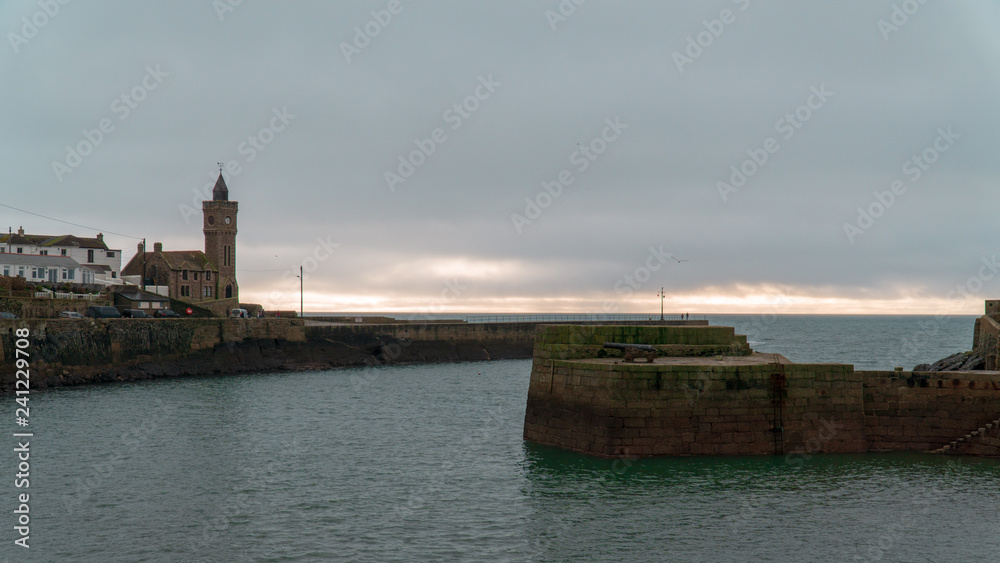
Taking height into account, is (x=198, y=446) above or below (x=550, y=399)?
below

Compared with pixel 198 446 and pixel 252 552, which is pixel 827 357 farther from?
pixel 252 552

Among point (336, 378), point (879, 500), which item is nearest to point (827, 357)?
point (336, 378)

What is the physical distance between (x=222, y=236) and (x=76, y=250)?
16834mm

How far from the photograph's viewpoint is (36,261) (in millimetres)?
81438

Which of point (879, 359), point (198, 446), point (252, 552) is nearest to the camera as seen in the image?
point (252, 552)

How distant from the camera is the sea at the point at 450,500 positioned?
1859 cm

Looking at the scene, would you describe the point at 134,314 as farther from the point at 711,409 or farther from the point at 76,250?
the point at 711,409

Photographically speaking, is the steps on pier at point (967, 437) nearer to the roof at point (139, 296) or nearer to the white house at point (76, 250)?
the roof at point (139, 296)

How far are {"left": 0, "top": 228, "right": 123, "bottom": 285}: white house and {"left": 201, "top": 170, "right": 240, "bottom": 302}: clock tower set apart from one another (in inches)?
449

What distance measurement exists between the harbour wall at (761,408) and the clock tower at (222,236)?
258 feet

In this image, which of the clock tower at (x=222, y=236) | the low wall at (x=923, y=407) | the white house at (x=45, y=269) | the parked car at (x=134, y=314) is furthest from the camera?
the clock tower at (x=222, y=236)

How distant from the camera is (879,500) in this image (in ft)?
72.0

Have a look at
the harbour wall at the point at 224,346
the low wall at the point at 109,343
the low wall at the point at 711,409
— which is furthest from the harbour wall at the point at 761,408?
the harbour wall at the point at 224,346

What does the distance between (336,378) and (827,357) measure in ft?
176
